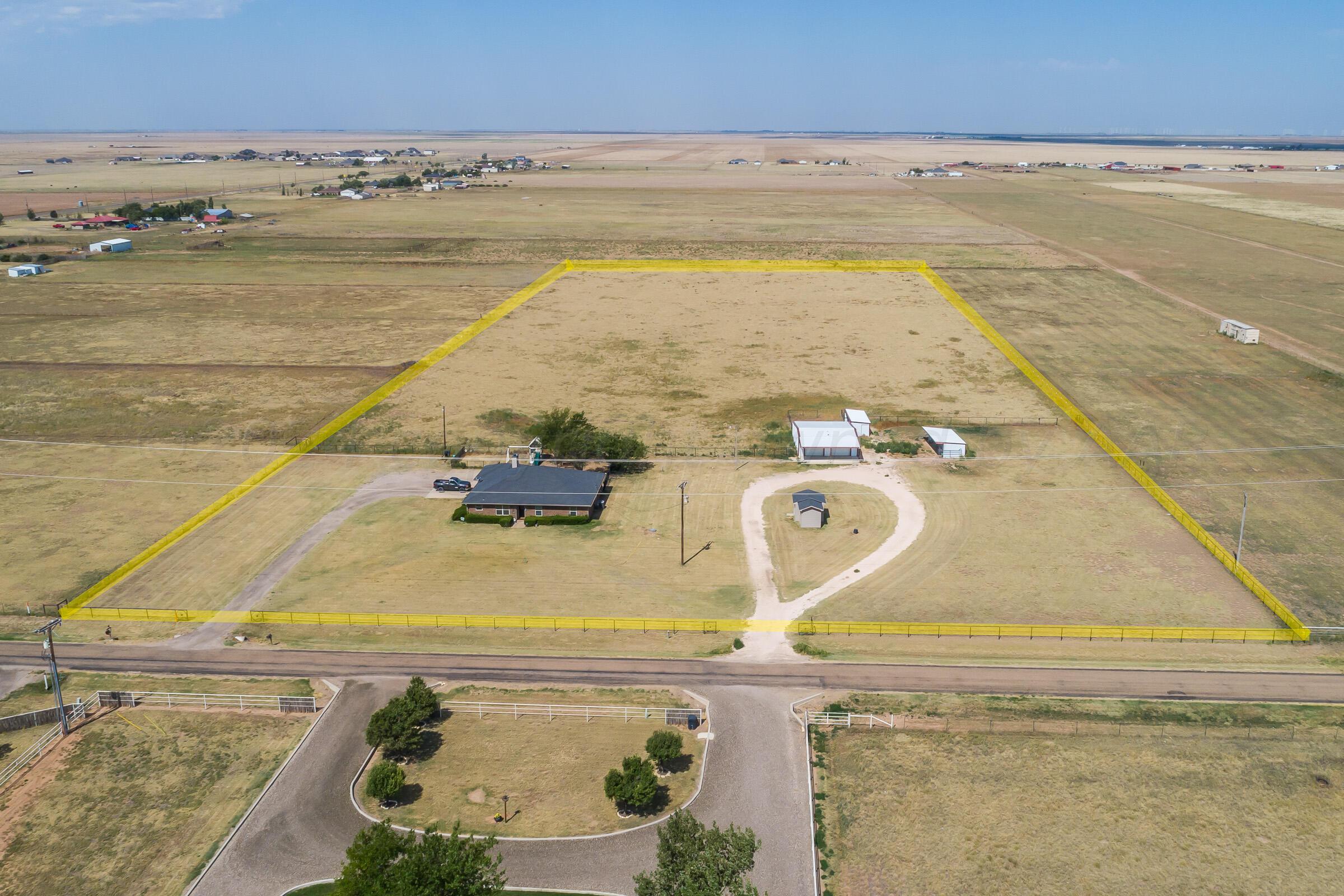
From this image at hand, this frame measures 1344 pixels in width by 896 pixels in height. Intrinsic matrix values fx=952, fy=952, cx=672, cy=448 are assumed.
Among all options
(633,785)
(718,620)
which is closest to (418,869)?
(633,785)

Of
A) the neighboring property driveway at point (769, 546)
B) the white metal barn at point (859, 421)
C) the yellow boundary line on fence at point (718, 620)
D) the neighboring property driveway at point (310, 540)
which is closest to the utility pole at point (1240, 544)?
the yellow boundary line on fence at point (718, 620)

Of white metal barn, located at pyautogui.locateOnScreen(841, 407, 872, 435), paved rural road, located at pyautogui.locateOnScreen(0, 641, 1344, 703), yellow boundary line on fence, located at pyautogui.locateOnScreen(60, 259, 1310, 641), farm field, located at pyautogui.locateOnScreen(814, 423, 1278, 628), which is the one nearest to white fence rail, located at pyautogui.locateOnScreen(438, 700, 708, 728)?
paved rural road, located at pyautogui.locateOnScreen(0, 641, 1344, 703)

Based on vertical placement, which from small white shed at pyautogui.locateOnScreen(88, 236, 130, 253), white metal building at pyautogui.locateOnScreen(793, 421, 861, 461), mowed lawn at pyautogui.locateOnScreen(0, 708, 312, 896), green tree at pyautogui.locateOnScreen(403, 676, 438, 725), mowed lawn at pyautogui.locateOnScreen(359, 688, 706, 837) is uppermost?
small white shed at pyautogui.locateOnScreen(88, 236, 130, 253)

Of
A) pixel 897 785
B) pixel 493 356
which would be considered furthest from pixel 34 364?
pixel 897 785

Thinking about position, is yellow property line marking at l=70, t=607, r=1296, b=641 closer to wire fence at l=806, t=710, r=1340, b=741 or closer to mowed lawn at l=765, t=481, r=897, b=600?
mowed lawn at l=765, t=481, r=897, b=600

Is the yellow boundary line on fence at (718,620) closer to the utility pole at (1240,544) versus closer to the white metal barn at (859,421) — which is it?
the utility pole at (1240,544)
